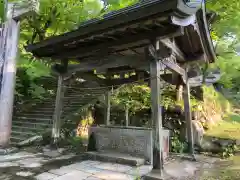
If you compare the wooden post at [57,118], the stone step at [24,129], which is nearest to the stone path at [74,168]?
the wooden post at [57,118]

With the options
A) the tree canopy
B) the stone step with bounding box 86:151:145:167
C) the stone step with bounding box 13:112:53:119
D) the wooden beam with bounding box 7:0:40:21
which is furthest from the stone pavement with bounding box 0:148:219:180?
the wooden beam with bounding box 7:0:40:21

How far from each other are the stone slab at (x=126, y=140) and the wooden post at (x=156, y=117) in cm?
89

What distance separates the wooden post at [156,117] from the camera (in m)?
3.80

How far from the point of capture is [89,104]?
8523 millimetres

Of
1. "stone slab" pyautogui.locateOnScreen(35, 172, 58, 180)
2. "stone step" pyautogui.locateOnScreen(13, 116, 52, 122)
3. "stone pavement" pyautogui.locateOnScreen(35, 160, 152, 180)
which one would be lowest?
"stone pavement" pyautogui.locateOnScreen(35, 160, 152, 180)

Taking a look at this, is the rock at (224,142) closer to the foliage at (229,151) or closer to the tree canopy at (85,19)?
the foliage at (229,151)

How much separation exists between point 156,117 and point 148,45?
1502 mm

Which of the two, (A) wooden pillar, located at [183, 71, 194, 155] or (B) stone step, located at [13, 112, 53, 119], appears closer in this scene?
(A) wooden pillar, located at [183, 71, 194, 155]

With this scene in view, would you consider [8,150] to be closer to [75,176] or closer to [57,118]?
[57,118]

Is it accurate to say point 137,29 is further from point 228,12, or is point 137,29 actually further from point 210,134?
point 228,12

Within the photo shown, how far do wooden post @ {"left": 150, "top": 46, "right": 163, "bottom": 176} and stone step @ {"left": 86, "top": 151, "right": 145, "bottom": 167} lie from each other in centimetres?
83

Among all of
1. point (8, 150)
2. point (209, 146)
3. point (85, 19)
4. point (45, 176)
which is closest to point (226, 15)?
point (209, 146)

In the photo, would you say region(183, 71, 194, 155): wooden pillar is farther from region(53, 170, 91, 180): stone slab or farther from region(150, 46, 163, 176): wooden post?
region(53, 170, 91, 180): stone slab

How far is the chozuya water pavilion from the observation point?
3441mm
